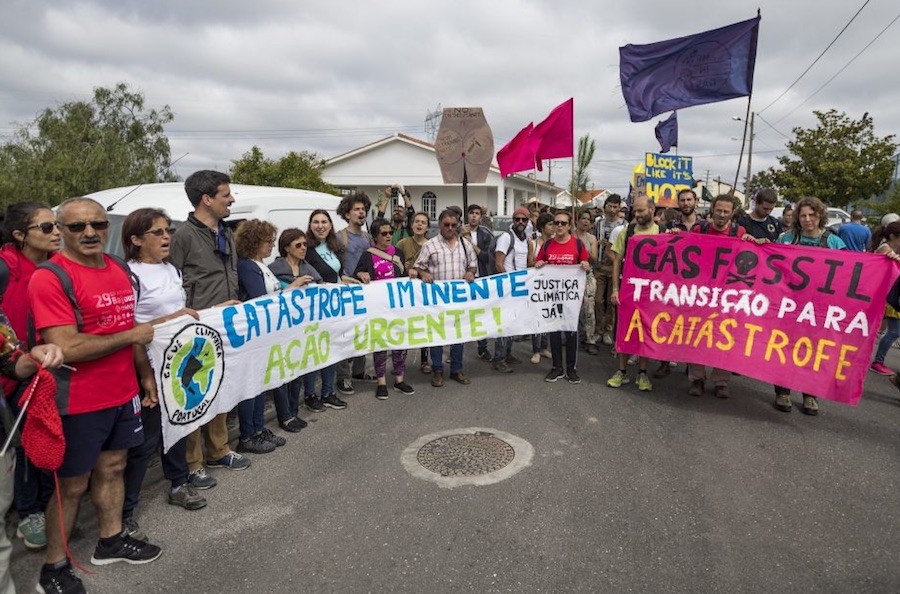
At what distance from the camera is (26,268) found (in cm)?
326

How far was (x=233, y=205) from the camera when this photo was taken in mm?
5789

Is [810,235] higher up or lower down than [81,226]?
lower down

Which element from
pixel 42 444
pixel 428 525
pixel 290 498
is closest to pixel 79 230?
pixel 42 444

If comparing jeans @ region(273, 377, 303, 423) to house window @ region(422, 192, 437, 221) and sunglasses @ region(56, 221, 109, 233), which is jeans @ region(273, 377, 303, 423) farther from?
house window @ region(422, 192, 437, 221)

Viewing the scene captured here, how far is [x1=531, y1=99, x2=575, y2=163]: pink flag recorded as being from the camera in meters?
7.70

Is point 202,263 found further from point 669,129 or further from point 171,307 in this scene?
point 669,129

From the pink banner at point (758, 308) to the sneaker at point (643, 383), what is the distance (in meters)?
0.33

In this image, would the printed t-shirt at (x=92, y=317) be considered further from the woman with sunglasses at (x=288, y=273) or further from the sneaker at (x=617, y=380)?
the sneaker at (x=617, y=380)

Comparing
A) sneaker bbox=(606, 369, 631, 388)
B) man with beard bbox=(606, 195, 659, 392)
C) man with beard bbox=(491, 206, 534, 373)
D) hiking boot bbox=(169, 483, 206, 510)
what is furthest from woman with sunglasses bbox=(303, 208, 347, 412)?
man with beard bbox=(606, 195, 659, 392)

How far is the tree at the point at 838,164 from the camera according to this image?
2180 centimetres

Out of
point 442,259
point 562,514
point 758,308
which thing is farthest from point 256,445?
point 758,308

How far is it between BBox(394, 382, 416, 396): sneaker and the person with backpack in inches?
139

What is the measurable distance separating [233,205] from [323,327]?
73.3 inches

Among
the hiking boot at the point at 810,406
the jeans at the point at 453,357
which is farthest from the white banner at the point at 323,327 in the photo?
the hiking boot at the point at 810,406
